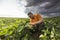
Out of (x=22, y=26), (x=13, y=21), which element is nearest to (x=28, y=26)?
(x=22, y=26)

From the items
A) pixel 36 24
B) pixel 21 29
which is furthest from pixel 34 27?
pixel 21 29

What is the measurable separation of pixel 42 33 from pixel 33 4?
1.24 ft

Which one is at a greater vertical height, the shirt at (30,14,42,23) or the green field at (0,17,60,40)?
the shirt at (30,14,42,23)

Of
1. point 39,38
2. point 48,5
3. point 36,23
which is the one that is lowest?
point 39,38

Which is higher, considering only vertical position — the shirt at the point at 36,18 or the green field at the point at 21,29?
the shirt at the point at 36,18

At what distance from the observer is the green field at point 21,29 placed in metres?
2.42

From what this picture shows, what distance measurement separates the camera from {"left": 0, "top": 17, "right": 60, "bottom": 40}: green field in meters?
2.42

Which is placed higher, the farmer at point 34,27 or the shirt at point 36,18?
the shirt at point 36,18

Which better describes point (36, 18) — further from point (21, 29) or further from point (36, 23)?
point (21, 29)

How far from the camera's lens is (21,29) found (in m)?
2.44

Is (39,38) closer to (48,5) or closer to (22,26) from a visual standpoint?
(22,26)

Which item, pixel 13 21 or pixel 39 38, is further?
pixel 13 21

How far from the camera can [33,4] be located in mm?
2604

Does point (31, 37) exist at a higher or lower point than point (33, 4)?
lower
